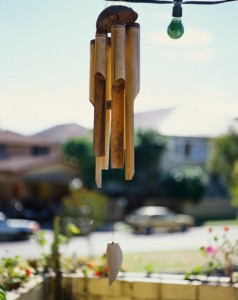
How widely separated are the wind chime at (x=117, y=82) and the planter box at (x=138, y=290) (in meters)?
1.89

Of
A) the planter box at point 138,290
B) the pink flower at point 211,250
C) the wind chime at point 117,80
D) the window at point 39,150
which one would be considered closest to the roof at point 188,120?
the window at point 39,150

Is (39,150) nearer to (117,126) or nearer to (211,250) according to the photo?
(211,250)

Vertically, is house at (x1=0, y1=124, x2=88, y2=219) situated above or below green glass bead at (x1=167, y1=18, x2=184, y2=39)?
above

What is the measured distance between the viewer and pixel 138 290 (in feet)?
17.0

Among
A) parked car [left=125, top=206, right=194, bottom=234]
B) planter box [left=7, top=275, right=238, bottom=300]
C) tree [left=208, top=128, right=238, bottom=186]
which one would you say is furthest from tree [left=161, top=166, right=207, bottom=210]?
planter box [left=7, top=275, right=238, bottom=300]

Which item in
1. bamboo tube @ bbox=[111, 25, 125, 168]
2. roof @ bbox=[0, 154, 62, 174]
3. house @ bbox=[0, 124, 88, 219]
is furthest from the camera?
roof @ bbox=[0, 154, 62, 174]

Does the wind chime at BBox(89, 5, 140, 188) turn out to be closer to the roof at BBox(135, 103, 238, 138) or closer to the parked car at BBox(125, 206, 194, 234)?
the parked car at BBox(125, 206, 194, 234)

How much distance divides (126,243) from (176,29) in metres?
13.9

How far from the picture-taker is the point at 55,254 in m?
5.57

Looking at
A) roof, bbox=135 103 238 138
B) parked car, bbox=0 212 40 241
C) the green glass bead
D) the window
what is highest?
roof, bbox=135 103 238 138

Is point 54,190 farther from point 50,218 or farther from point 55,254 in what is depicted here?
point 55,254

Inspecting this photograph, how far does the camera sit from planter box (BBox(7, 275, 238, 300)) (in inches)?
200

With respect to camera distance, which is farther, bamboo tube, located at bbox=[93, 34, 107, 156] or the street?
the street

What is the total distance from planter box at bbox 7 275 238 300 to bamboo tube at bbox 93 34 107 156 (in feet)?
6.37
